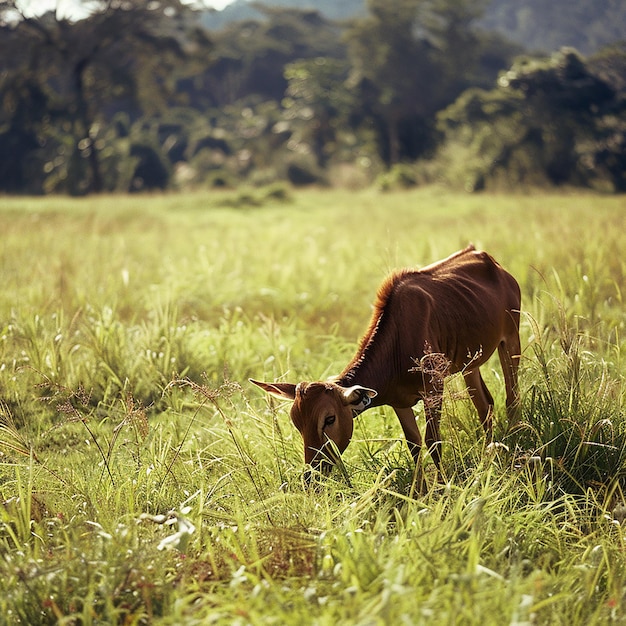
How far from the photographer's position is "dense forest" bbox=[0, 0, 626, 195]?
2573cm

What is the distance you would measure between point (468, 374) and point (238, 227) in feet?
34.3

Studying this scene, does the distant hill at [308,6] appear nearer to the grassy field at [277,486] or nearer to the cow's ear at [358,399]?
the grassy field at [277,486]

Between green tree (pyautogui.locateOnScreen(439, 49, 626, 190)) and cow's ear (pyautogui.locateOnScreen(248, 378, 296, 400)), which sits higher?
green tree (pyautogui.locateOnScreen(439, 49, 626, 190))

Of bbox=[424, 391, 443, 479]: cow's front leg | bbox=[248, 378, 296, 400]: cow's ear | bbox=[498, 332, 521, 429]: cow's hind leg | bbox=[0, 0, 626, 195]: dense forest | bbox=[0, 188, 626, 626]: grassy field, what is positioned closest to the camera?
bbox=[0, 188, 626, 626]: grassy field

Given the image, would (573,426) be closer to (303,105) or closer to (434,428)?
(434,428)

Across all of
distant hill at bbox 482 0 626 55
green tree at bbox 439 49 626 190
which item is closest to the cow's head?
green tree at bbox 439 49 626 190

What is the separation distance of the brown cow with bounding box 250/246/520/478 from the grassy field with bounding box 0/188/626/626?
162 millimetres

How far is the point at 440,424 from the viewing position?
388 cm

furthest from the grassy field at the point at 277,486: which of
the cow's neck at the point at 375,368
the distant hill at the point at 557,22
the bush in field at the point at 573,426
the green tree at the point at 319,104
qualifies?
the distant hill at the point at 557,22

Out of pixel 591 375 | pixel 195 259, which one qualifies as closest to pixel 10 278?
pixel 195 259

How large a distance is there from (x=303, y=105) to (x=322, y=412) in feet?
115

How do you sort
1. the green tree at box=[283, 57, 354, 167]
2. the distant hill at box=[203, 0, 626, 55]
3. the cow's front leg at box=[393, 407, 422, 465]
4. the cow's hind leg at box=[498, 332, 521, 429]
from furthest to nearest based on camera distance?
the distant hill at box=[203, 0, 626, 55]
the green tree at box=[283, 57, 354, 167]
the cow's hind leg at box=[498, 332, 521, 429]
the cow's front leg at box=[393, 407, 422, 465]

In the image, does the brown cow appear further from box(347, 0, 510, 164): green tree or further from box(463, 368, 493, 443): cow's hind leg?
box(347, 0, 510, 164): green tree

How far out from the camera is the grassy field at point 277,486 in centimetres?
252
